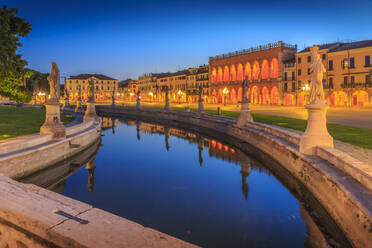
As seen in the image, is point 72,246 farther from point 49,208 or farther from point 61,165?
point 61,165

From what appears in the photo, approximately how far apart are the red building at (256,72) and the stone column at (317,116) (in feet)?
137

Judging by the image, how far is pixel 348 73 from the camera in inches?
1816

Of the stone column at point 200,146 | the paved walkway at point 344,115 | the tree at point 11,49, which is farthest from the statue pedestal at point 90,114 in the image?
the paved walkway at point 344,115

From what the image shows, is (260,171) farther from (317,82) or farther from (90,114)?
(90,114)

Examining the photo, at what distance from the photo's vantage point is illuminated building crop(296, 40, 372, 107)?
4381 centimetres

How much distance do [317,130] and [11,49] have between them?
491 inches

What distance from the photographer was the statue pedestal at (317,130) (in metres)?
8.11

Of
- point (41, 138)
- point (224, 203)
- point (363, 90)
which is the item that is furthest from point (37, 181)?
point (363, 90)

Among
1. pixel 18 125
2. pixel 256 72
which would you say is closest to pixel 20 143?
pixel 18 125

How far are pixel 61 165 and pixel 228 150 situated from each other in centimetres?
904

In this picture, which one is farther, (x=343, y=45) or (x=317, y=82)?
(x=343, y=45)

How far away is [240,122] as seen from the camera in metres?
18.3

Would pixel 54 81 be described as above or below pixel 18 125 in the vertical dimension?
above

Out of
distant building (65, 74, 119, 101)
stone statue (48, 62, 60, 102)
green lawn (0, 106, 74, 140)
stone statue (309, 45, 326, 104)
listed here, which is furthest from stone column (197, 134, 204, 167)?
distant building (65, 74, 119, 101)
